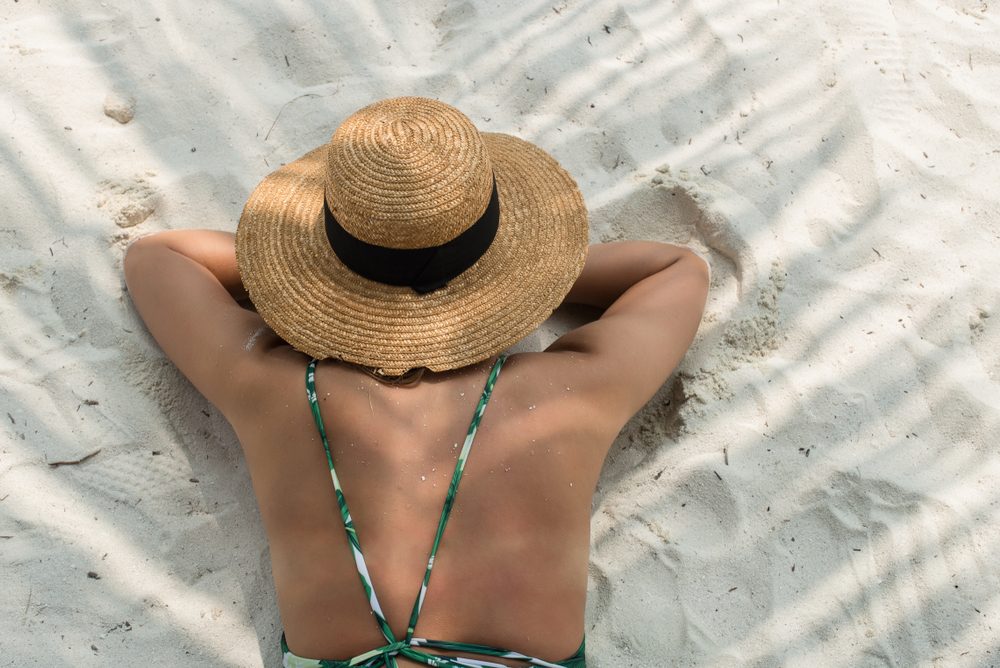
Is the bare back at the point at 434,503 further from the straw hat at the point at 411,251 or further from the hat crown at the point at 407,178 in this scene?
the hat crown at the point at 407,178

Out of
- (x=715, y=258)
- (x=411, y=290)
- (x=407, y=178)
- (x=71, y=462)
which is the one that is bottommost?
(x=71, y=462)

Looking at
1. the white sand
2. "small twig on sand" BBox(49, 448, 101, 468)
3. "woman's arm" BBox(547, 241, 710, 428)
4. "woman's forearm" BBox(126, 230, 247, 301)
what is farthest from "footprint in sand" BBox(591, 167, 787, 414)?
"small twig on sand" BBox(49, 448, 101, 468)

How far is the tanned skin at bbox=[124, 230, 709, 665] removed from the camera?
58.1 inches

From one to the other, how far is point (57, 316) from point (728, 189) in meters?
1.65

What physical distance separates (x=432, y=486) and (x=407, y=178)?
525 millimetres

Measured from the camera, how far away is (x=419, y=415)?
Answer: 1.51 m

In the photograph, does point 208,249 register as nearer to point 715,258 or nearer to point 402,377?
point 402,377

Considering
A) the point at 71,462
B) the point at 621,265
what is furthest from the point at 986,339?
the point at 71,462

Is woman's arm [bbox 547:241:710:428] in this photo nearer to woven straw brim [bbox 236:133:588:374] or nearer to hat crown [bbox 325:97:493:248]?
woven straw brim [bbox 236:133:588:374]

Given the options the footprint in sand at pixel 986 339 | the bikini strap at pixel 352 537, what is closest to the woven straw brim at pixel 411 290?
the bikini strap at pixel 352 537

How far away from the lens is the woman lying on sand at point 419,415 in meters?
1.45

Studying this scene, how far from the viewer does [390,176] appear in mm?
1400

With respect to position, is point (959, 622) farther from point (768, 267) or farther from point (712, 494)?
point (768, 267)

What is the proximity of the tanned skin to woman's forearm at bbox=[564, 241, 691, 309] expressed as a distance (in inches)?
13.9
